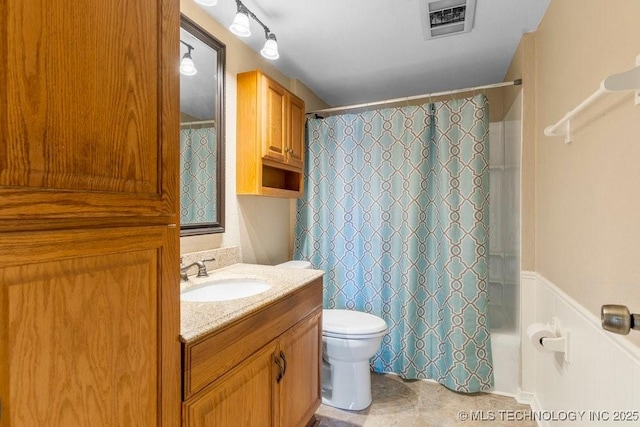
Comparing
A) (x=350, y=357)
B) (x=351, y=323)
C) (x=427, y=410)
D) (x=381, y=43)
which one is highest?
(x=381, y=43)

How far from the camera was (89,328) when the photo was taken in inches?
25.3

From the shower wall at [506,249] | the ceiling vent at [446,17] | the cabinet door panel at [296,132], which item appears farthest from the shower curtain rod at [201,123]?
the shower wall at [506,249]

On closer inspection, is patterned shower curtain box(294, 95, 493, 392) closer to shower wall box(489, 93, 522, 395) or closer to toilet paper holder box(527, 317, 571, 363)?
shower wall box(489, 93, 522, 395)

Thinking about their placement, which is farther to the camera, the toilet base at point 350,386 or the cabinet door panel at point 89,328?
the toilet base at point 350,386

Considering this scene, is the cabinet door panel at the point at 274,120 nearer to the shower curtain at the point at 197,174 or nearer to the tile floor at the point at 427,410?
the shower curtain at the point at 197,174

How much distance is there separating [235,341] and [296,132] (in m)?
1.58

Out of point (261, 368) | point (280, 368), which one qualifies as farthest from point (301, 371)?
point (261, 368)

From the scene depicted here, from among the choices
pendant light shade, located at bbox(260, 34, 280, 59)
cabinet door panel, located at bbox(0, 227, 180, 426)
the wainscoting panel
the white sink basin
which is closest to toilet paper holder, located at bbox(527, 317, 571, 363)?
the wainscoting panel

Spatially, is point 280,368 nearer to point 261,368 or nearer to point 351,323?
point 261,368

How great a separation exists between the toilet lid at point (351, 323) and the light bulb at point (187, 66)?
1.59 m

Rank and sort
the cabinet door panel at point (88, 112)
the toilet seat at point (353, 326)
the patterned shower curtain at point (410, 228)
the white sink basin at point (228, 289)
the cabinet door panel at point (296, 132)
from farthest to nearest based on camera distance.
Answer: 1. the cabinet door panel at point (296, 132)
2. the patterned shower curtain at point (410, 228)
3. the toilet seat at point (353, 326)
4. the white sink basin at point (228, 289)
5. the cabinet door panel at point (88, 112)

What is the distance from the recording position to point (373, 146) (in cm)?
231

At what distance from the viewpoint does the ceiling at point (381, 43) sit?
5.65 ft

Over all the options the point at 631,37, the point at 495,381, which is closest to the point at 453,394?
the point at 495,381
